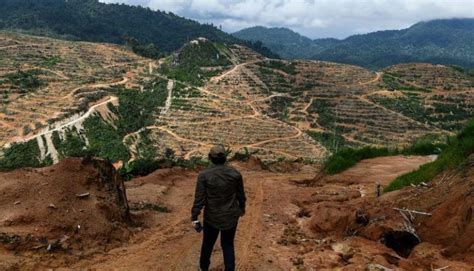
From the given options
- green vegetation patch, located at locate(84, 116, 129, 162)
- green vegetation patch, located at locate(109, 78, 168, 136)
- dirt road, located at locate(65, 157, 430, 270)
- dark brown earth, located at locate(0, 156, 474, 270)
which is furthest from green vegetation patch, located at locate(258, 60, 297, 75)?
dark brown earth, located at locate(0, 156, 474, 270)

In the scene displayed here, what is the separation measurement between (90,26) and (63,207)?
541 feet

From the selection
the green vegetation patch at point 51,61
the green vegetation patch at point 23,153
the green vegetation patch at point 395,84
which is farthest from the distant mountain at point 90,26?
the green vegetation patch at point 23,153

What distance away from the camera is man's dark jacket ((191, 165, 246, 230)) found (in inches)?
250

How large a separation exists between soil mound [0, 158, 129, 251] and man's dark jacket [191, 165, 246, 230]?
2.92m

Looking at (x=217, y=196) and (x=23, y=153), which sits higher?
(x=217, y=196)

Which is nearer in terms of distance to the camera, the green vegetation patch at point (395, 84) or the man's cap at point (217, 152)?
the man's cap at point (217, 152)

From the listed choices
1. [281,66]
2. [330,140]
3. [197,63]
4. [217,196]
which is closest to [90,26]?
[197,63]

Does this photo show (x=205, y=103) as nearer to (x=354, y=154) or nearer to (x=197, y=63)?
(x=197, y=63)

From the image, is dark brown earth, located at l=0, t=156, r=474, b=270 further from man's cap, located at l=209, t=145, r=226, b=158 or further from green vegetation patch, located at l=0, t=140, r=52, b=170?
green vegetation patch, located at l=0, t=140, r=52, b=170

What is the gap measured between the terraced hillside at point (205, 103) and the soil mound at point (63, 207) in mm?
27484

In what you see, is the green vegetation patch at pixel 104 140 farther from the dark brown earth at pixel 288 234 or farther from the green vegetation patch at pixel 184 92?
the dark brown earth at pixel 288 234

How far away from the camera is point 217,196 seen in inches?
251

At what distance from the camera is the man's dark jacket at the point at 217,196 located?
20.8 feet

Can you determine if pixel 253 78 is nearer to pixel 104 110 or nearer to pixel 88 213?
pixel 104 110
